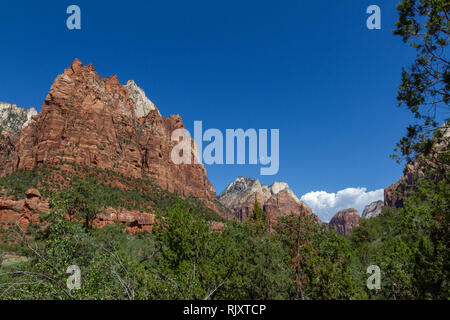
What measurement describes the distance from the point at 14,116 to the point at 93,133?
→ 384 ft

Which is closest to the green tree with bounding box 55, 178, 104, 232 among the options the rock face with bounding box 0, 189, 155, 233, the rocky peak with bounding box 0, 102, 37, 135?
the rock face with bounding box 0, 189, 155, 233

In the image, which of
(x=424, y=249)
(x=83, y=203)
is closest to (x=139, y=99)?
(x=83, y=203)

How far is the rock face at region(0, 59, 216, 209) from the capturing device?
83750 millimetres

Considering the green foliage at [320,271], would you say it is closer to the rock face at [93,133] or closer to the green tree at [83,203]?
the green tree at [83,203]

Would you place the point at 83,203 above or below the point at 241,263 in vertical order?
above

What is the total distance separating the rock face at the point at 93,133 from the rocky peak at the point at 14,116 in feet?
225

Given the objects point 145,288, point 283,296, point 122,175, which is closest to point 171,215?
point 283,296

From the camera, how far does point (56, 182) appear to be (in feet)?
217

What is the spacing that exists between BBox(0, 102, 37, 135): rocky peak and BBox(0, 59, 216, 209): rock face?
6856cm

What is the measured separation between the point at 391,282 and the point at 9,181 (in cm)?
8172

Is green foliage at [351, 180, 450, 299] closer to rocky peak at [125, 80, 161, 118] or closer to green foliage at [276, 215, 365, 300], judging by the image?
green foliage at [276, 215, 365, 300]

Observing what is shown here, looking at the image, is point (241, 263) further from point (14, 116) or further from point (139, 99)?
point (14, 116)

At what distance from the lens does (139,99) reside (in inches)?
6693
